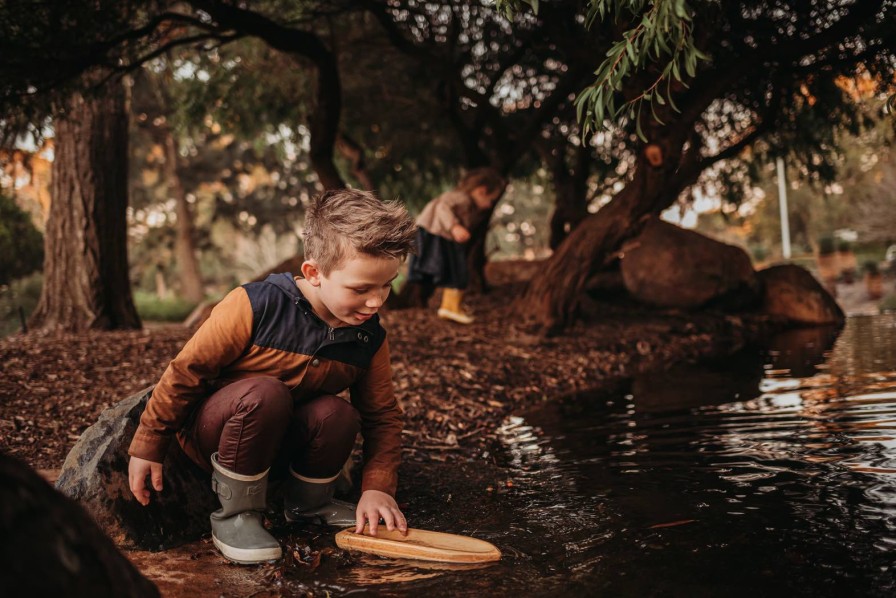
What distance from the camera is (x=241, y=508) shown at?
265 centimetres

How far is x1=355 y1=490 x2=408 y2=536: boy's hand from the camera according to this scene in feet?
8.70

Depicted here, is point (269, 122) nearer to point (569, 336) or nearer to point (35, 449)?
point (569, 336)

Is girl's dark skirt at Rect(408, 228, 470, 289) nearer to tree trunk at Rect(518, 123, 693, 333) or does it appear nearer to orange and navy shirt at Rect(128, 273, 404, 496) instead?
tree trunk at Rect(518, 123, 693, 333)

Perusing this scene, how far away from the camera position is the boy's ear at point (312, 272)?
2695mm

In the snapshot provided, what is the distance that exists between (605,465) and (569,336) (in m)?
4.43

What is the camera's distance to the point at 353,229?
256cm

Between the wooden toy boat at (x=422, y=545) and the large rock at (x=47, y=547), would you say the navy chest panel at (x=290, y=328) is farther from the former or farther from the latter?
the large rock at (x=47, y=547)

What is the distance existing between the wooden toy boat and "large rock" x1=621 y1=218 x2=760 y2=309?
827cm

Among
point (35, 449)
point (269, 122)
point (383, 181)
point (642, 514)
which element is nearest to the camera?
point (642, 514)

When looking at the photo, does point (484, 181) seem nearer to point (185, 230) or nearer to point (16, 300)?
point (16, 300)

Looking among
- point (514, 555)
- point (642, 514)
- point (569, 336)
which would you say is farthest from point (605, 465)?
point (569, 336)

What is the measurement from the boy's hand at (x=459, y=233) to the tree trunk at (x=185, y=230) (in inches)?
637

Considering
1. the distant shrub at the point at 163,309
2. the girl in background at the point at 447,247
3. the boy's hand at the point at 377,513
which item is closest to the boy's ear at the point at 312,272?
the boy's hand at the point at 377,513

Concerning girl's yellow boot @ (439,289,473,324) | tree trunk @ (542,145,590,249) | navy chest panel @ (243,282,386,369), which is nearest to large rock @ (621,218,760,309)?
tree trunk @ (542,145,590,249)
